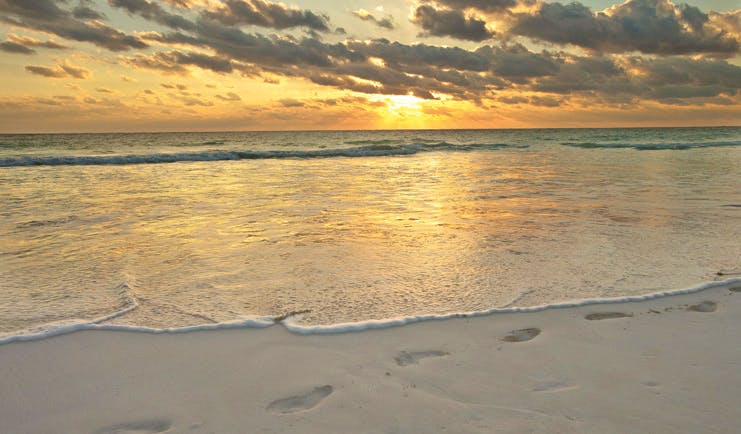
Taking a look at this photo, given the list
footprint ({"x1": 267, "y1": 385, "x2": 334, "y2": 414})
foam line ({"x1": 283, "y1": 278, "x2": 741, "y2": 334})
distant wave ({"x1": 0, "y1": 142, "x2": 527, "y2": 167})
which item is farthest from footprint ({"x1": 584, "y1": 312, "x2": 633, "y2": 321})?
distant wave ({"x1": 0, "y1": 142, "x2": 527, "y2": 167})

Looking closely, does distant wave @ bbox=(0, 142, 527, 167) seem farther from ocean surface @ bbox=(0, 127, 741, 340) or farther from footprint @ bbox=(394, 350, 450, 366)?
footprint @ bbox=(394, 350, 450, 366)

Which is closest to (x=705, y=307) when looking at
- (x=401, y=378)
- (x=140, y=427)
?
(x=401, y=378)

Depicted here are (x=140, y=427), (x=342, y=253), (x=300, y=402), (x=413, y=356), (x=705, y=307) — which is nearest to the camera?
(x=140, y=427)

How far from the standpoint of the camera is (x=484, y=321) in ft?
12.0

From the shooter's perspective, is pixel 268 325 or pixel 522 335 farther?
pixel 268 325

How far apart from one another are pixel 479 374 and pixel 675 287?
8.37ft

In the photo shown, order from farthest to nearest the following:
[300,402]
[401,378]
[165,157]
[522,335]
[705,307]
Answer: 1. [165,157]
2. [705,307]
3. [522,335]
4. [401,378]
5. [300,402]

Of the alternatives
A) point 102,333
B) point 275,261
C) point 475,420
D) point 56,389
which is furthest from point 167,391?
point 275,261

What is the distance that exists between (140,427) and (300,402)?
0.81 m

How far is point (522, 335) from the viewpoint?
341 cm

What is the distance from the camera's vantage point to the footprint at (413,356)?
120 inches

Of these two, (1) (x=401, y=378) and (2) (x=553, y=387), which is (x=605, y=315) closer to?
(2) (x=553, y=387)

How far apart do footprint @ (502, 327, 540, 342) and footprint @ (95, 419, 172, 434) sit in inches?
85.5

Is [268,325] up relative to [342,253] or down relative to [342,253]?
down
